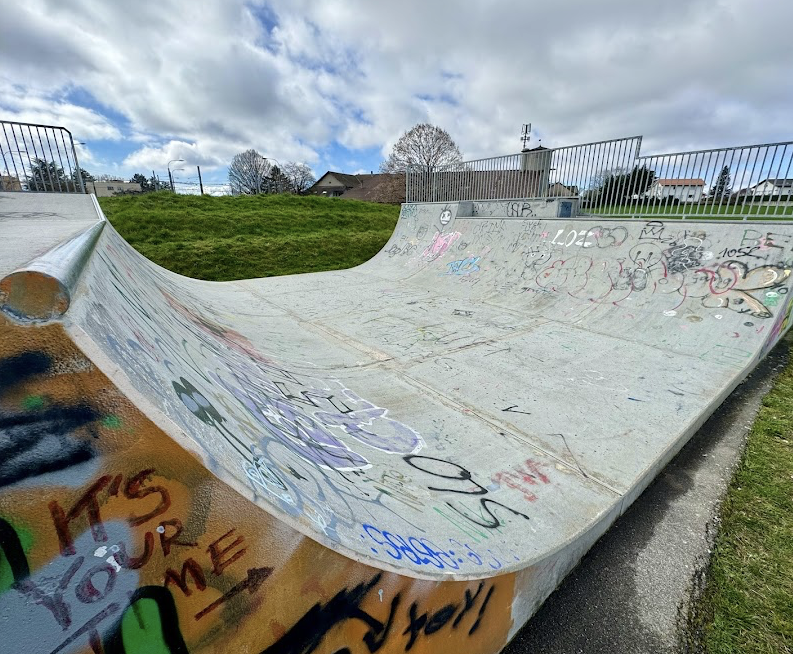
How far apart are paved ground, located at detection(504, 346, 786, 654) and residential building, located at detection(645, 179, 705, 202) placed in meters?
6.49

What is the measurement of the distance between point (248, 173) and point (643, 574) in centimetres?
6066

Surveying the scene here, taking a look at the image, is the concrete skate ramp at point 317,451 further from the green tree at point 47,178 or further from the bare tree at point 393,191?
the bare tree at point 393,191

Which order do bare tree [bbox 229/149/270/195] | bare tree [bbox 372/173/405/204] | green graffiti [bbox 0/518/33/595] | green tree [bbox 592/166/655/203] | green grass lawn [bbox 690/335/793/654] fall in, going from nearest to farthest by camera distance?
green graffiti [bbox 0/518/33/595] → green grass lawn [bbox 690/335/793/654] → green tree [bbox 592/166/655/203] → bare tree [bbox 372/173/405/204] → bare tree [bbox 229/149/270/195]

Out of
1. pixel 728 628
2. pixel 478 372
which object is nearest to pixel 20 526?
pixel 728 628

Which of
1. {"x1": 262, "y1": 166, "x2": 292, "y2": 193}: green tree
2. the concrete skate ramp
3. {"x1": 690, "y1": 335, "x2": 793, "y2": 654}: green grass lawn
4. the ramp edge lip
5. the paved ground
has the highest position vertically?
{"x1": 262, "y1": 166, "x2": 292, "y2": 193}: green tree

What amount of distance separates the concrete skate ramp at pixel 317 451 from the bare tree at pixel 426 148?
38.1m

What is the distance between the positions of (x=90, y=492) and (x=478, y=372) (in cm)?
395

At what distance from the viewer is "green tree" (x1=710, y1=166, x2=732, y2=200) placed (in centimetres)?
729

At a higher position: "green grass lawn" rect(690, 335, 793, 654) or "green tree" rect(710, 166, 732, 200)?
"green tree" rect(710, 166, 732, 200)

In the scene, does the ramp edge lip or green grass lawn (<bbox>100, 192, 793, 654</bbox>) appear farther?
green grass lawn (<bbox>100, 192, 793, 654</bbox>)

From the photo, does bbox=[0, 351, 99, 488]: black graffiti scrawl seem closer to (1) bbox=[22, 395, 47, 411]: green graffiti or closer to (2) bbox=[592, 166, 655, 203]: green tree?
(1) bbox=[22, 395, 47, 411]: green graffiti

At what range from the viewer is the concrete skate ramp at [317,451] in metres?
1.01

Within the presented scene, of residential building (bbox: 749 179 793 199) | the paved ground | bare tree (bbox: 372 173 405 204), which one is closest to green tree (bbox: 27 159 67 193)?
the paved ground

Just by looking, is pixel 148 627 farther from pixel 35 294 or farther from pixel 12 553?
pixel 35 294
